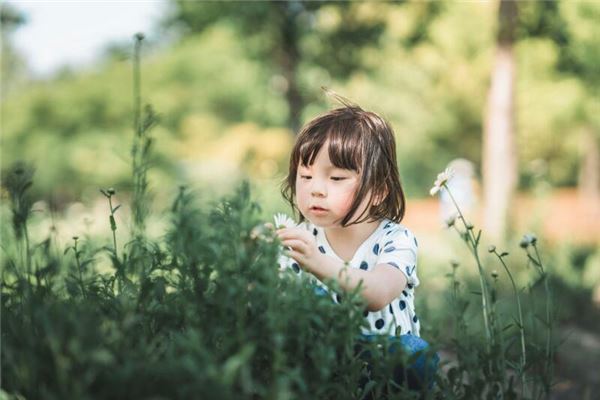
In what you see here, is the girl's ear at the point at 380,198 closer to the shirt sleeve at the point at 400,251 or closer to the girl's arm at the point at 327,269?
the shirt sleeve at the point at 400,251

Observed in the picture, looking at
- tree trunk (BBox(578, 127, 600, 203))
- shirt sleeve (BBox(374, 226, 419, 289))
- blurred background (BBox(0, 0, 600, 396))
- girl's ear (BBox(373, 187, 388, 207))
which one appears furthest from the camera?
tree trunk (BBox(578, 127, 600, 203))

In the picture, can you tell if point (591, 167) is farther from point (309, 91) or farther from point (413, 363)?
point (413, 363)

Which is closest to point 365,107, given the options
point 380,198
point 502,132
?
point 380,198

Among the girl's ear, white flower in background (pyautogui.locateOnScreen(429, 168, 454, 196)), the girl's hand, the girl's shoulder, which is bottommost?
the girl's hand

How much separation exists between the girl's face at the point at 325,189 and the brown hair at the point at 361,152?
18 mm

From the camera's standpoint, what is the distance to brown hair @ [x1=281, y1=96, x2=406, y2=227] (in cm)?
243

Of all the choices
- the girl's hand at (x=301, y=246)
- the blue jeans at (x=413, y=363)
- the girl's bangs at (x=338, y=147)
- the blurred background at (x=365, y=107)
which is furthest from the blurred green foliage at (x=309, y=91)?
the girl's hand at (x=301, y=246)

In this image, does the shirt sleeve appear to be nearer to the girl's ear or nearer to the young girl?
the young girl

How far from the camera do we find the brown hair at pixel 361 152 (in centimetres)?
243

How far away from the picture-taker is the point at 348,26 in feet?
37.1

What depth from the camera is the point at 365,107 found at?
10.9ft

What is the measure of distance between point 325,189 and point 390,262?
1.03ft

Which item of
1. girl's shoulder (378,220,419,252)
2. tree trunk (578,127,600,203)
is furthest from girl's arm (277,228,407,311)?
tree trunk (578,127,600,203)

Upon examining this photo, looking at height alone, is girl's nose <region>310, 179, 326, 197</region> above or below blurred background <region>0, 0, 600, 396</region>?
below
